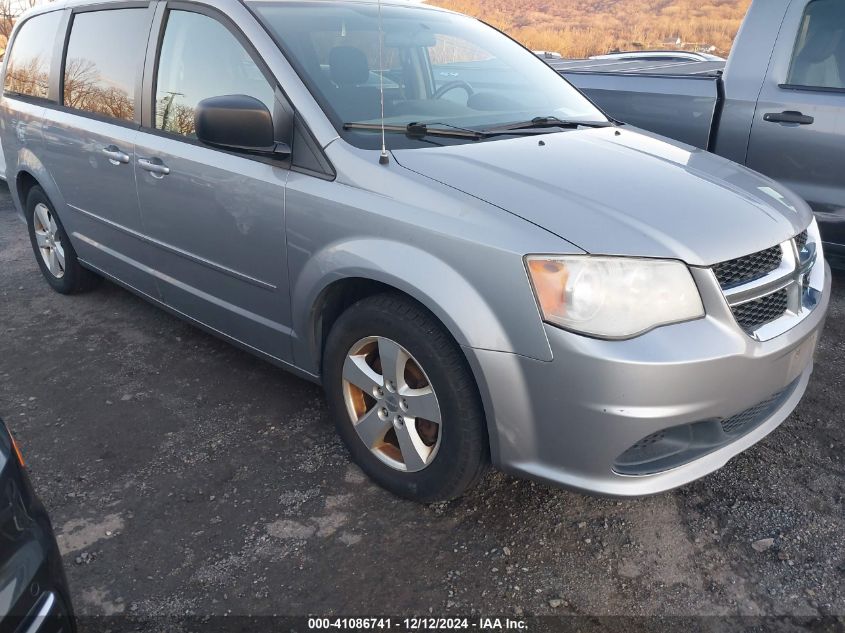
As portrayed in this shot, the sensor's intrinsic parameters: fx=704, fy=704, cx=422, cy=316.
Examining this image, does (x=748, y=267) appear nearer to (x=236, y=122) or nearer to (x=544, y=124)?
(x=544, y=124)

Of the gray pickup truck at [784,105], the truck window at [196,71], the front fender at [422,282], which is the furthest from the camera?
the gray pickup truck at [784,105]

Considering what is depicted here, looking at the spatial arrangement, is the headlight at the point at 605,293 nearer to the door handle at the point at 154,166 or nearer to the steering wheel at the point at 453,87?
the steering wheel at the point at 453,87

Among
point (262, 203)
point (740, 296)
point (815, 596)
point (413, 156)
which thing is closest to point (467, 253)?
point (413, 156)

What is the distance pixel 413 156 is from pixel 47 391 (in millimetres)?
2188

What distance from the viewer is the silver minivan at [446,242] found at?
1.92 meters

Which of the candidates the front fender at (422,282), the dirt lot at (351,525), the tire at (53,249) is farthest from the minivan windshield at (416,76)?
the tire at (53,249)

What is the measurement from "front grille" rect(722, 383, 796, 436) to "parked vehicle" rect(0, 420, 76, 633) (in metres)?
1.79

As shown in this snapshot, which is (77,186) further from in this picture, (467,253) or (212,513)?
(467,253)

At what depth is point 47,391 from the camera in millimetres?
3322

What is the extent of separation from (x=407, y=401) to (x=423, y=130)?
976 millimetres

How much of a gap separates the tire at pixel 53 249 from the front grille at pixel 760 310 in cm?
374

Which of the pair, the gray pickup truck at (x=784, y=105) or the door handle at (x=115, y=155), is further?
the gray pickup truck at (x=784, y=105)

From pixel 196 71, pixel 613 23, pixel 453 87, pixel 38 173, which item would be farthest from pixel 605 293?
pixel 613 23

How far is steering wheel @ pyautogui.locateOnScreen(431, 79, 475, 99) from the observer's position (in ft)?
9.83
